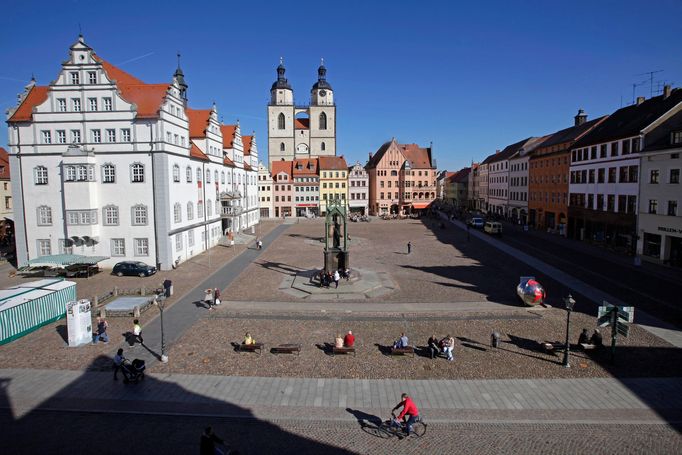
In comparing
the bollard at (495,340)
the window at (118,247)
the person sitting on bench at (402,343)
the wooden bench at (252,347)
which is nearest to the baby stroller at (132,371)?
the wooden bench at (252,347)

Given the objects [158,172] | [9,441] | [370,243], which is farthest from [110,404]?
[370,243]

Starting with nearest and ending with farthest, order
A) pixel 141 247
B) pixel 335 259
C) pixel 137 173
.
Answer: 1. pixel 335 259
2. pixel 137 173
3. pixel 141 247

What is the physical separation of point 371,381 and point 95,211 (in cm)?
2868

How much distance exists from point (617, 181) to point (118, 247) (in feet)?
156

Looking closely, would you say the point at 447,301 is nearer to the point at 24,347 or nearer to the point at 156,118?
the point at 24,347

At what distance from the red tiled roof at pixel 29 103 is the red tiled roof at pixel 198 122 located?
1285cm

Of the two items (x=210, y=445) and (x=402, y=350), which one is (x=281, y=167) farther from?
(x=210, y=445)

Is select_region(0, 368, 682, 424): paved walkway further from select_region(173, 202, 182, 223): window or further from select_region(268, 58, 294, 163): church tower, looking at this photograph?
select_region(268, 58, 294, 163): church tower

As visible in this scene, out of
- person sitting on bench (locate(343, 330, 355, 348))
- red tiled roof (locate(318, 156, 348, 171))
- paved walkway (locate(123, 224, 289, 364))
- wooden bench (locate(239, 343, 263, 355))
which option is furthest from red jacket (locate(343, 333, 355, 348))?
red tiled roof (locate(318, 156, 348, 171))

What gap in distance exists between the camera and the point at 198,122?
46812 mm

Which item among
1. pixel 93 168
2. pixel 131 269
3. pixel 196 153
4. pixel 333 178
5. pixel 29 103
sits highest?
pixel 29 103

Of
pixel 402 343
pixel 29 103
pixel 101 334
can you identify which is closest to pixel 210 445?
pixel 402 343

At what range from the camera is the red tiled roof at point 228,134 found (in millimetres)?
58031

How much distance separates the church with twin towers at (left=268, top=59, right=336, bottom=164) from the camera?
9669cm
